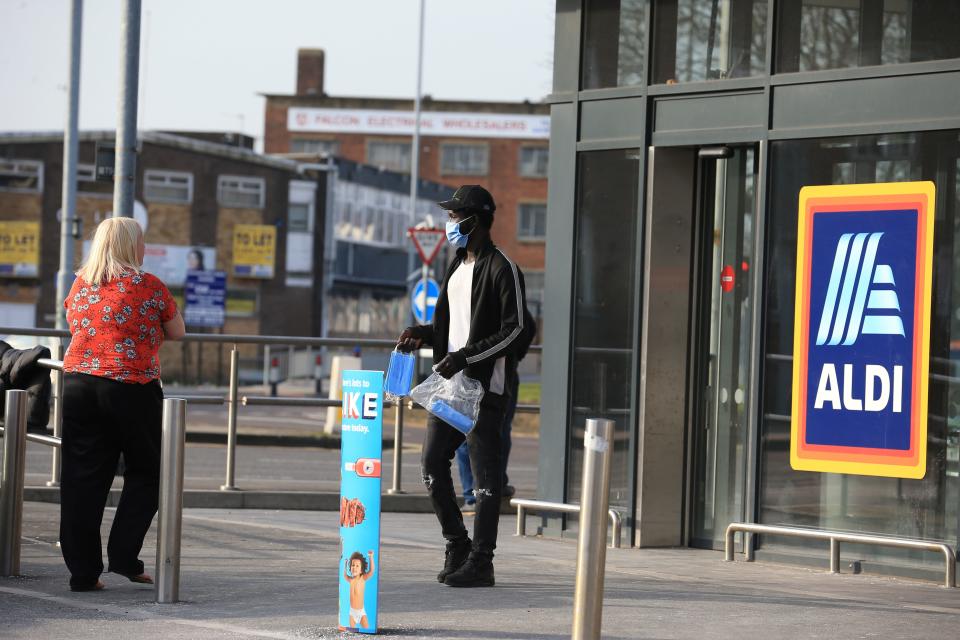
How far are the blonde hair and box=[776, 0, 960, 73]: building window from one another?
13.2 feet

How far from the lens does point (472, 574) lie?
7.35 m

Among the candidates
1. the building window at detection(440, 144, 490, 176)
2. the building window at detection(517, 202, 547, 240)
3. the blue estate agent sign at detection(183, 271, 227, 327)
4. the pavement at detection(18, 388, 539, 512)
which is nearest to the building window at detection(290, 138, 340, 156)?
the building window at detection(440, 144, 490, 176)

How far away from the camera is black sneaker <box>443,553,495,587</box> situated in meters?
7.35

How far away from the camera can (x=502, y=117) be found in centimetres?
6819

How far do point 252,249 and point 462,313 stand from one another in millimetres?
42242

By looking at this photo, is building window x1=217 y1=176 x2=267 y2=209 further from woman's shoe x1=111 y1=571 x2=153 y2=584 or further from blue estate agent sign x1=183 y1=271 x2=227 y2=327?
woman's shoe x1=111 y1=571 x2=153 y2=584

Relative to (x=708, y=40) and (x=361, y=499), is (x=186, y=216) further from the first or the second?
(x=361, y=499)

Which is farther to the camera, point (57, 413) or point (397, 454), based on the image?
point (397, 454)

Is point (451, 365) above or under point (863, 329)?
under

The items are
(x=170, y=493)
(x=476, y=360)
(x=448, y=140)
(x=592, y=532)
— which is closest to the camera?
(x=592, y=532)

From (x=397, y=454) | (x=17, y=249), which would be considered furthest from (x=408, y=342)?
(x=17, y=249)

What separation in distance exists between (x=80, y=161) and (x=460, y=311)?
4032 centimetres

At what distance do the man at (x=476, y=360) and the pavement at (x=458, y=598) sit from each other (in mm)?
246

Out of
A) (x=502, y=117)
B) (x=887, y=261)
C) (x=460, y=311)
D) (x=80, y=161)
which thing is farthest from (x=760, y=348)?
(x=502, y=117)
